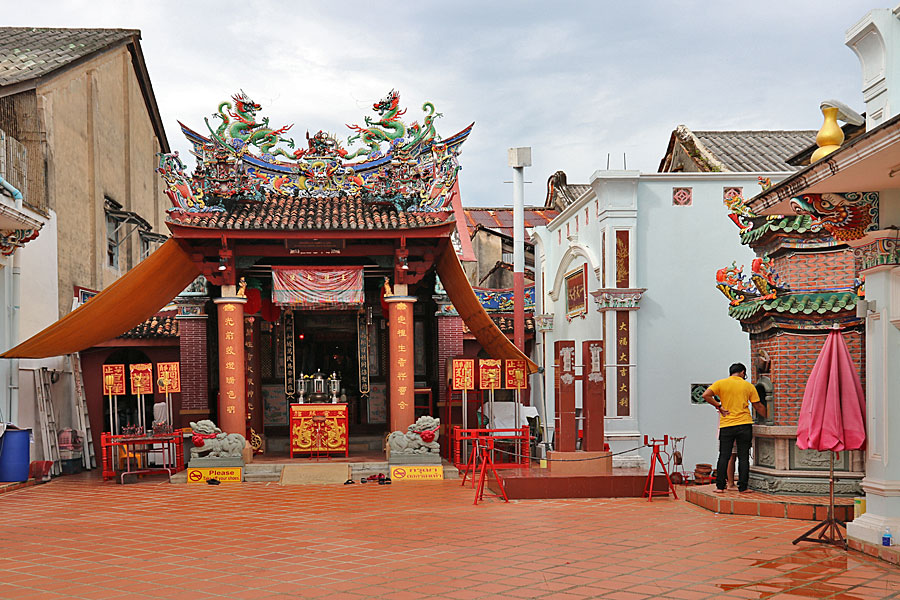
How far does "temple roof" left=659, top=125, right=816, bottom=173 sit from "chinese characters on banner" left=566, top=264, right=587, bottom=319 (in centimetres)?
A: 346

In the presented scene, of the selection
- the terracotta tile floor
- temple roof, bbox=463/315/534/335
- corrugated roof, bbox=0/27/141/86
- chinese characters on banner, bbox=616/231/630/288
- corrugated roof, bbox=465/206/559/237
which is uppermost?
corrugated roof, bbox=0/27/141/86

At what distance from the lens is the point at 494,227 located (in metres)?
28.7

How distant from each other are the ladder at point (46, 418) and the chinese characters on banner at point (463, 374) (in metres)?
6.90

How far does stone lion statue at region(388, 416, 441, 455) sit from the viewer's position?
14.0m

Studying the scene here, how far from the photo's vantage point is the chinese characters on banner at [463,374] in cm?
1489

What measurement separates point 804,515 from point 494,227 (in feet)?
66.4

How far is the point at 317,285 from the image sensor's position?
14.9 meters

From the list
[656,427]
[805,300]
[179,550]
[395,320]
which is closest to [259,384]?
[395,320]

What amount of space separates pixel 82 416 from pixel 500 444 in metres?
7.90

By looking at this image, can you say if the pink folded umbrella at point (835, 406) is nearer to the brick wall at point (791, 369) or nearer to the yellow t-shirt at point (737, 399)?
the brick wall at point (791, 369)

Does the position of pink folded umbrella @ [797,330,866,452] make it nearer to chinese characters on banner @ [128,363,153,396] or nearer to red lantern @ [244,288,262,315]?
chinese characters on banner @ [128,363,153,396]

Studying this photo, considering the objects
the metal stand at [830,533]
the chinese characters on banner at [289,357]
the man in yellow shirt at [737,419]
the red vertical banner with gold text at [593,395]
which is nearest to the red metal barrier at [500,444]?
the red vertical banner with gold text at [593,395]

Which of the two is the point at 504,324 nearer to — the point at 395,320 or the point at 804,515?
the point at 395,320

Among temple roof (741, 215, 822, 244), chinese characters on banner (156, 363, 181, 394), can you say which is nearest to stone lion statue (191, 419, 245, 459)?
chinese characters on banner (156, 363, 181, 394)
